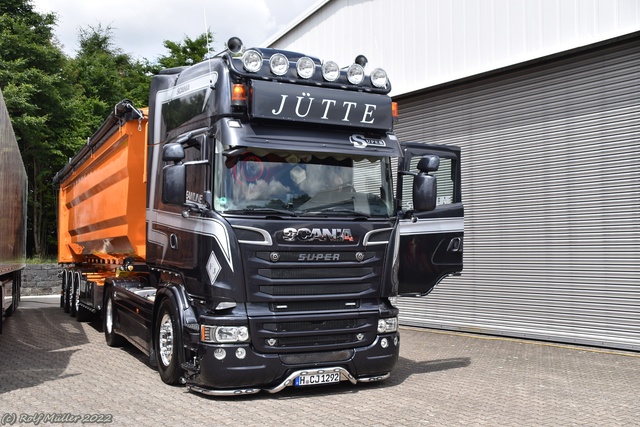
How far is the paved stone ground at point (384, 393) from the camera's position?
6.17 metres

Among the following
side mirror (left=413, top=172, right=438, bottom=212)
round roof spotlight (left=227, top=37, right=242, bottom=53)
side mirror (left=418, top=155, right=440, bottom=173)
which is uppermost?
round roof spotlight (left=227, top=37, right=242, bottom=53)

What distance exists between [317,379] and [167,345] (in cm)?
178

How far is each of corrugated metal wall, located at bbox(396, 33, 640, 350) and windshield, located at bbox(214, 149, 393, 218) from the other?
4430 millimetres

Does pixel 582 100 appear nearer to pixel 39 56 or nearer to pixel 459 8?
pixel 459 8

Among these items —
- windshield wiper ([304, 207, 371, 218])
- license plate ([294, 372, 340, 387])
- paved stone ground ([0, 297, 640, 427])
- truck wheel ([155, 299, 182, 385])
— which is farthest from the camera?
truck wheel ([155, 299, 182, 385])

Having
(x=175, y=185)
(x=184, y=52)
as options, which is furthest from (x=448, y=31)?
(x=184, y=52)

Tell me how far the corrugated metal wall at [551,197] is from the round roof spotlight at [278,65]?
5.57m

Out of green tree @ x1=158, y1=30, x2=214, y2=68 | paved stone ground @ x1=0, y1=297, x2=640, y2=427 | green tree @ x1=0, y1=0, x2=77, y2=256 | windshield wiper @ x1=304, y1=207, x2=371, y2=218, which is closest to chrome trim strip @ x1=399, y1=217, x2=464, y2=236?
windshield wiper @ x1=304, y1=207, x2=371, y2=218

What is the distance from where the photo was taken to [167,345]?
7.60 meters

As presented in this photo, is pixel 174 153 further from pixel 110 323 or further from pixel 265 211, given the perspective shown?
pixel 110 323

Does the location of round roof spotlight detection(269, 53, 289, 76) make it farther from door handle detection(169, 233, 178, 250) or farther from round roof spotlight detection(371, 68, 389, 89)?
door handle detection(169, 233, 178, 250)

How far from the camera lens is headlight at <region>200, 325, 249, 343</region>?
6645mm

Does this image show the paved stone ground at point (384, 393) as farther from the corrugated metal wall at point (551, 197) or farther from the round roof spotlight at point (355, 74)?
the round roof spotlight at point (355, 74)

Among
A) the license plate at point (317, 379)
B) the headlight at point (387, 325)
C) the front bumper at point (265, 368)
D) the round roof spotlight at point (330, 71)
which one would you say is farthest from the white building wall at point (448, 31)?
the license plate at point (317, 379)
